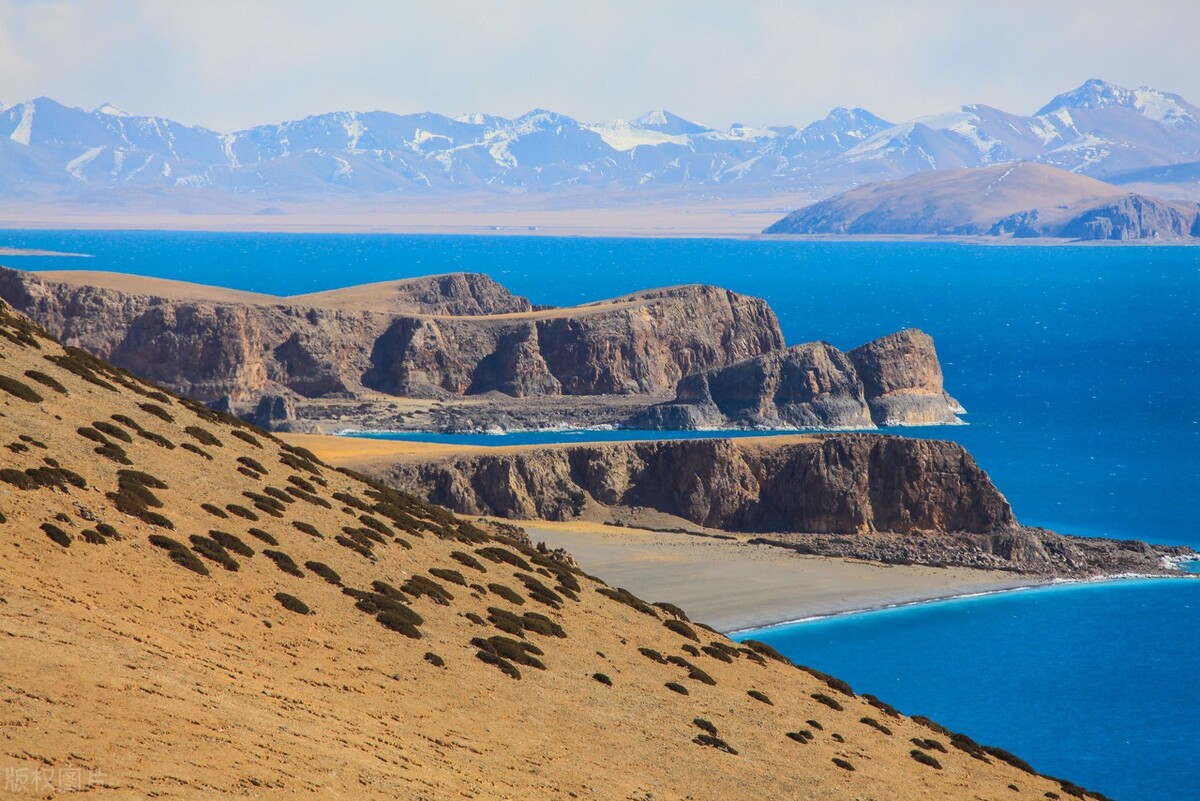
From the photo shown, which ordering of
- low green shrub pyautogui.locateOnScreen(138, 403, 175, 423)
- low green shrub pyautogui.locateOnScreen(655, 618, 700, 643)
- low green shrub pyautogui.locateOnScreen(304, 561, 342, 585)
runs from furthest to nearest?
low green shrub pyautogui.locateOnScreen(138, 403, 175, 423), low green shrub pyautogui.locateOnScreen(655, 618, 700, 643), low green shrub pyautogui.locateOnScreen(304, 561, 342, 585)

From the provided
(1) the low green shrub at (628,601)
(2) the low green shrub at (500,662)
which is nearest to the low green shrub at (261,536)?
(2) the low green shrub at (500,662)

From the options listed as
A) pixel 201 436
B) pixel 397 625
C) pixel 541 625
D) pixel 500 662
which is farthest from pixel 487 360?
pixel 500 662

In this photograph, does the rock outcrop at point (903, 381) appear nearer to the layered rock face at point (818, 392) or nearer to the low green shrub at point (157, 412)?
the layered rock face at point (818, 392)

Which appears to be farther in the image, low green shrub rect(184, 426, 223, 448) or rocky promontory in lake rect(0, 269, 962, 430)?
rocky promontory in lake rect(0, 269, 962, 430)

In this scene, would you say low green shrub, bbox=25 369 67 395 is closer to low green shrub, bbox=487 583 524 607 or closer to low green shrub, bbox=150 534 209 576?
low green shrub, bbox=150 534 209 576

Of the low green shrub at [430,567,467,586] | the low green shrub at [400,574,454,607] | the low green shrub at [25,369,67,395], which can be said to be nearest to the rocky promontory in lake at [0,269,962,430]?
the low green shrub at [25,369,67,395]
